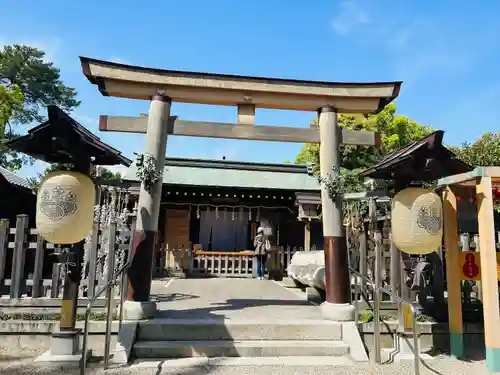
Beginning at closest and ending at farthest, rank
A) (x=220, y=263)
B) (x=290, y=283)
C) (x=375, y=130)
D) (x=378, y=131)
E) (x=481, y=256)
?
(x=481, y=256) < (x=290, y=283) < (x=220, y=263) < (x=378, y=131) < (x=375, y=130)

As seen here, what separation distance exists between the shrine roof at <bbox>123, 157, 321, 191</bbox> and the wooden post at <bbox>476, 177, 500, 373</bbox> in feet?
31.8

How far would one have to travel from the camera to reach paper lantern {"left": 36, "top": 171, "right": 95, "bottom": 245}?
4625 mm

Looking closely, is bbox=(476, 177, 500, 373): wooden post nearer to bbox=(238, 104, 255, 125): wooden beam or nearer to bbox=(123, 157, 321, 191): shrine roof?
bbox=(238, 104, 255, 125): wooden beam

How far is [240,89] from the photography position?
22.3ft

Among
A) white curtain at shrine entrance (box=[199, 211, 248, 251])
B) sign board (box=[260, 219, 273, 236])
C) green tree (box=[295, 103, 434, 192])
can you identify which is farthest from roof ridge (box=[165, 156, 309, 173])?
sign board (box=[260, 219, 273, 236])

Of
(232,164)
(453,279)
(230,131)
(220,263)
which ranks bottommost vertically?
(220,263)

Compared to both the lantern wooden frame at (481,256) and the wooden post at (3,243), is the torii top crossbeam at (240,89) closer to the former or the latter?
the lantern wooden frame at (481,256)

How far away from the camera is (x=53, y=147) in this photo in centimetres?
491

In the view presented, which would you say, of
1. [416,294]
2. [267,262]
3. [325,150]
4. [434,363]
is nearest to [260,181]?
[267,262]

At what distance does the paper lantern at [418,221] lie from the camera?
4922mm

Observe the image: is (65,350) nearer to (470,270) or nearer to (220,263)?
(470,270)

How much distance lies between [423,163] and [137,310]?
4.67 meters

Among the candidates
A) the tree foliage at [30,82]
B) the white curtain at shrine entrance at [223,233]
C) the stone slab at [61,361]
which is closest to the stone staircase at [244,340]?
the stone slab at [61,361]

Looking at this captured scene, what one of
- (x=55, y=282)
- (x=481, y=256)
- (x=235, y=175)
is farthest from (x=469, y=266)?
(x=235, y=175)
